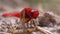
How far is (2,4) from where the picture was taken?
252 centimetres

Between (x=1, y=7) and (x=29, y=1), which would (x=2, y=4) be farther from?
(x=29, y=1)

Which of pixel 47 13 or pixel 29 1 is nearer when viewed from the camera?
pixel 47 13

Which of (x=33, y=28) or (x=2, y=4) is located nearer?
(x=33, y=28)

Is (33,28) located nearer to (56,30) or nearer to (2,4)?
(56,30)

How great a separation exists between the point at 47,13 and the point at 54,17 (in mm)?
119

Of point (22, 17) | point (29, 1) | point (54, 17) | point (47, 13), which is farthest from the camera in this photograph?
point (29, 1)

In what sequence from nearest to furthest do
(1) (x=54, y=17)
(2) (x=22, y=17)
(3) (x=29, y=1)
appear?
(2) (x=22, y=17) → (1) (x=54, y=17) → (3) (x=29, y=1)

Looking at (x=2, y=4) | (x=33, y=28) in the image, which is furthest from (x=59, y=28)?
(x=2, y=4)

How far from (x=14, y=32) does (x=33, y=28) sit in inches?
3.3

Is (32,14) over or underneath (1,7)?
underneath

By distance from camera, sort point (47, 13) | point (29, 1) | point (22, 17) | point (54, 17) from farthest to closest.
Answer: point (29, 1)
point (54, 17)
point (47, 13)
point (22, 17)

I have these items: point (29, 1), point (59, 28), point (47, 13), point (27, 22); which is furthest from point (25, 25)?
point (29, 1)

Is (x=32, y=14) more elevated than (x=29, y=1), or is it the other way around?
(x=29, y=1)

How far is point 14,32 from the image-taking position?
1.07m
